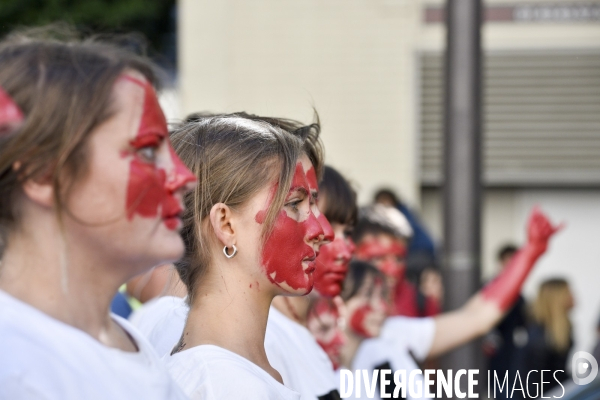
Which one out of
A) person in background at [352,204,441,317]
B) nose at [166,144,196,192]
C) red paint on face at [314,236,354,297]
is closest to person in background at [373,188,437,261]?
person in background at [352,204,441,317]

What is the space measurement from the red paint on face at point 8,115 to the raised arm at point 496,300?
2.84 metres

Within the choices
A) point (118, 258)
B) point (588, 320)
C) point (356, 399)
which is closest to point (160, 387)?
point (118, 258)

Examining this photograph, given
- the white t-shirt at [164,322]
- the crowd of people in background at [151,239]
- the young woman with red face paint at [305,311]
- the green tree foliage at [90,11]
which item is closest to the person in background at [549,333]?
the crowd of people in background at [151,239]

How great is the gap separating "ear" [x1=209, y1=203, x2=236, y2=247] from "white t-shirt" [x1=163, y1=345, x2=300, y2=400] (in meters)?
0.27

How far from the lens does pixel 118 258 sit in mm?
1502

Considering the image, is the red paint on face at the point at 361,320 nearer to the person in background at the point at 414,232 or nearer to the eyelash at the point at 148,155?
the eyelash at the point at 148,155

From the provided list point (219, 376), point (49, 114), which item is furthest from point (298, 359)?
point (49, 114)

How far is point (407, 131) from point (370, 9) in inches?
57.9

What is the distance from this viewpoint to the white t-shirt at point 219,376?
187 centimetres

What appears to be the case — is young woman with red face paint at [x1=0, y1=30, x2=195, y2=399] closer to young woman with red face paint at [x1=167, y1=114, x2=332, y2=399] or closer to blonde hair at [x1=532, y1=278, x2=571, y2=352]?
young woman with red face paint at [x1=167, y1=114, x2=332, y2=399]

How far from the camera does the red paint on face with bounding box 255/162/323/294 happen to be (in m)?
2.17

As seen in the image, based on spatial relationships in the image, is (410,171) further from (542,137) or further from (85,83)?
(85,83)

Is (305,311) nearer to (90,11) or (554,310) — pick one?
(554,310)

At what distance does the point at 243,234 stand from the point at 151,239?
63cm
